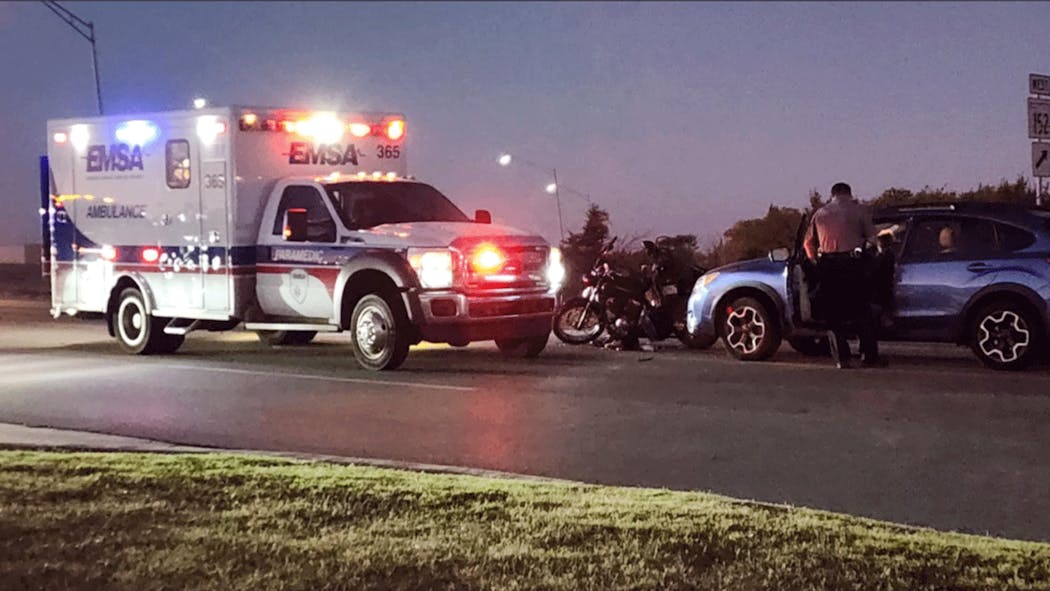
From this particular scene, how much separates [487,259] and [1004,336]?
5247 millimetres

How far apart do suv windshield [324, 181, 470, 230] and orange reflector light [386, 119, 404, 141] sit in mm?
1191

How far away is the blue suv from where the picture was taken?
12602mm

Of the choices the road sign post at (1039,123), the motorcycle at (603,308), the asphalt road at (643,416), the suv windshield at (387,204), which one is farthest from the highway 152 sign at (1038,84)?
the suv windshield at (387,204)

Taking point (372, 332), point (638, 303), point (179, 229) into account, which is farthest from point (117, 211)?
point (638, 303)

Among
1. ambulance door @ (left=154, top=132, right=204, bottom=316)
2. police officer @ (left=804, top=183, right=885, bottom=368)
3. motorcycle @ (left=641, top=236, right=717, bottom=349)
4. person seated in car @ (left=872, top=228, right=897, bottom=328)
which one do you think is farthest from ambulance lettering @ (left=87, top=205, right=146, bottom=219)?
person seated in car @ (left=872, top=228, right=897, bottom=328)

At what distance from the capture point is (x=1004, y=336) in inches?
499

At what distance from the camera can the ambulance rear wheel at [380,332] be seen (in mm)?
13570

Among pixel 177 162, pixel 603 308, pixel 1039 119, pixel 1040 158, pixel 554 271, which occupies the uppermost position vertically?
pixel 1039 119

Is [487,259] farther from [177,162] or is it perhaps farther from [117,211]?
[117,211]

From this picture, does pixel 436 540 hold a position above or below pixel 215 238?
below

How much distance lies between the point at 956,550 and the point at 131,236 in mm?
12414

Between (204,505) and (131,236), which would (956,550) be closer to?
(204,505)

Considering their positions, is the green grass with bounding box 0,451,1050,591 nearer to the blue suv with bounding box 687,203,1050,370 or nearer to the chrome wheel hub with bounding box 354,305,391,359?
the chrome wheel hub with bounding box 354,305,391,359

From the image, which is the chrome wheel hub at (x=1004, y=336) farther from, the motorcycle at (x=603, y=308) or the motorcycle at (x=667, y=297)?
the motorcycle at (x=603, y=308)
